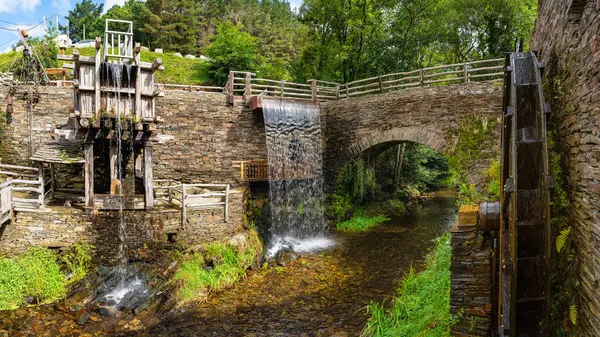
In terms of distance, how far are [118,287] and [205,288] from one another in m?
2.04

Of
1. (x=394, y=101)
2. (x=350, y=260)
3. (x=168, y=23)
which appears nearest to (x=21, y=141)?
(x=350, y=260)

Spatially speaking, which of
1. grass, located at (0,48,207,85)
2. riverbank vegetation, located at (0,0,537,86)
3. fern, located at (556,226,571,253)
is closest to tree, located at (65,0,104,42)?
grass, located at (0,48,207,85)

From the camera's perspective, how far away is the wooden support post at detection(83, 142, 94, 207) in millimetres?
9586

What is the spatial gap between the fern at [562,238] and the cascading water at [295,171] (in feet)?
30.2

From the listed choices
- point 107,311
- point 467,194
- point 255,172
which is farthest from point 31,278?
point 467,194

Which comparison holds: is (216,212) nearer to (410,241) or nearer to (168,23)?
(410,241)

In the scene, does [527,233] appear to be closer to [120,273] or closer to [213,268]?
[213,268]

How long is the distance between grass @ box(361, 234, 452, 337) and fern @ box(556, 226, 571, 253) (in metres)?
1.68

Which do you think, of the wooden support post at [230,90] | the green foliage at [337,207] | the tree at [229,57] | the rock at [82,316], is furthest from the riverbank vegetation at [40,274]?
the tree at [229,57]

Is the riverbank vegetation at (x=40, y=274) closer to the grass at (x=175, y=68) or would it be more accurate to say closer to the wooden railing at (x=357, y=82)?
the wooden railing at (x=357, y=82)

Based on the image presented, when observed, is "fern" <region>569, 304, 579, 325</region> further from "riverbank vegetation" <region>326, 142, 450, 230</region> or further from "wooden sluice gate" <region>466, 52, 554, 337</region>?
"riverbank vegetation" <region>326, 142, 450, 230</region>

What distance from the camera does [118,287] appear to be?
8664mm

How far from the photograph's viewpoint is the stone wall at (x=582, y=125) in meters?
3.54

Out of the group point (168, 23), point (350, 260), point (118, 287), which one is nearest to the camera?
point (118, 287)
